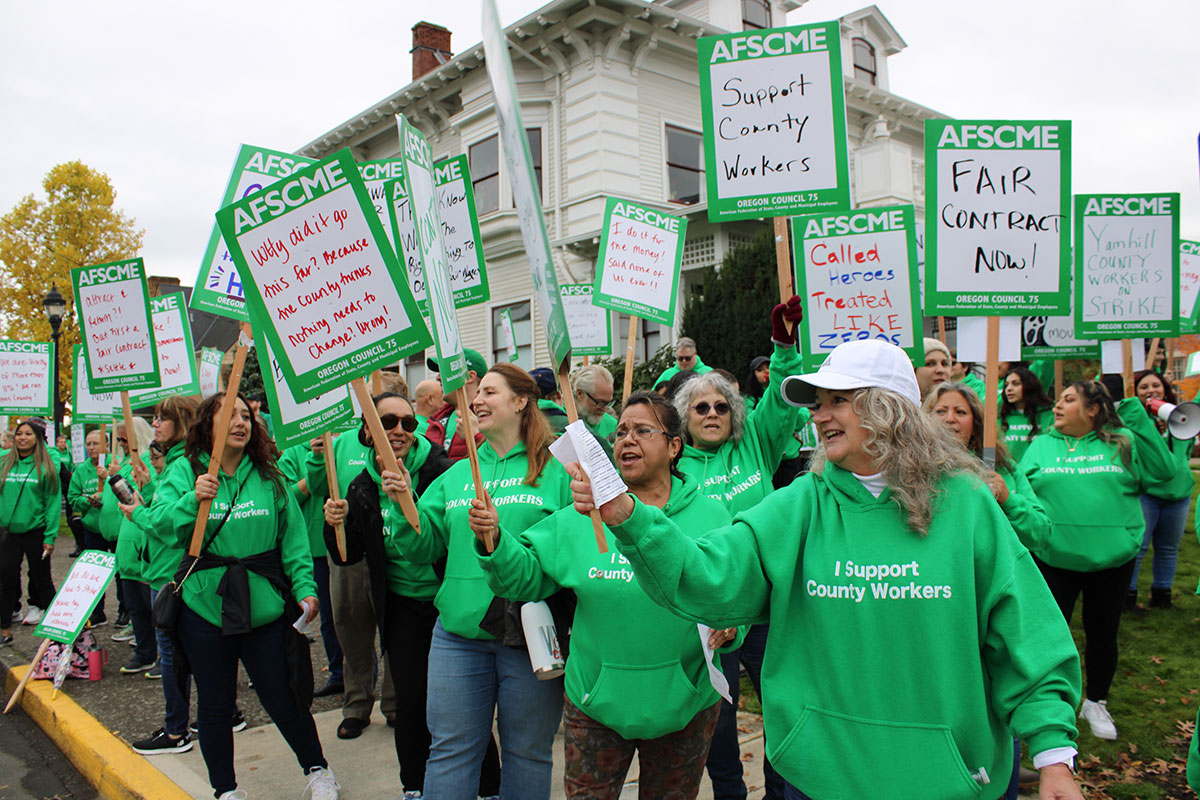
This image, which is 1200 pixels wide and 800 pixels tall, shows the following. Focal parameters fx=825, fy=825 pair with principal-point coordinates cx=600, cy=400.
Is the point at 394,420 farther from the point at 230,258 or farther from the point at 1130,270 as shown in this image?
the point at 1130,270

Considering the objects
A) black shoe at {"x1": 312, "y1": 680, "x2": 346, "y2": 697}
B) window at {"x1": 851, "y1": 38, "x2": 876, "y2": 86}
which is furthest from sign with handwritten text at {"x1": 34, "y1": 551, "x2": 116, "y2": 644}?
window at {"x1": 851, "y1": 38, "x2": 876, "y2": 86}

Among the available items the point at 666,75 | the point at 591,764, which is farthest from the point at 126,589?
the point at 666,75

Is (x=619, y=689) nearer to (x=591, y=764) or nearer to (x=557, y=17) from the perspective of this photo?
(x=591, y=764)

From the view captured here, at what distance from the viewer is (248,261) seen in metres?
3.44

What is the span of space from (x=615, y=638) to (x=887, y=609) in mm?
1044

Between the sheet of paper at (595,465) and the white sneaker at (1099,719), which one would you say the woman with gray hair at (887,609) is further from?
the white sneaker at (1099,719)

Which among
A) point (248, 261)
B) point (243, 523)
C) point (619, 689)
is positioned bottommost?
point (619, 689)

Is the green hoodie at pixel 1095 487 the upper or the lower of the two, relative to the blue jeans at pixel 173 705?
upper

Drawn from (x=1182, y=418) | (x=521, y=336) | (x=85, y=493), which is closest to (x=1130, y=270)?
(x=1182, y=418)

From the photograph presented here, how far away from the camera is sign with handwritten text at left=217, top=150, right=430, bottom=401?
332cm

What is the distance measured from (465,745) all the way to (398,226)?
2285 mm

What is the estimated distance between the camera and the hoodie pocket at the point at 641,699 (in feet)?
8.95

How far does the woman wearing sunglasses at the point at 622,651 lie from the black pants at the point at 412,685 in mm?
1037

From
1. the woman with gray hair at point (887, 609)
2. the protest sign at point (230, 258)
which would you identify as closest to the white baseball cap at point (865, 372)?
the woman with gray hair at point (887, 609)
